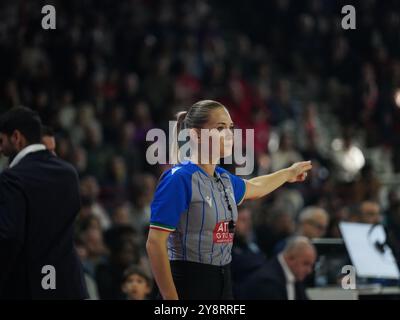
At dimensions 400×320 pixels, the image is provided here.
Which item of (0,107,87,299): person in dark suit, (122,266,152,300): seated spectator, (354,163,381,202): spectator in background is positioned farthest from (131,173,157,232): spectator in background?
(0,107,87,299): person in dark suit

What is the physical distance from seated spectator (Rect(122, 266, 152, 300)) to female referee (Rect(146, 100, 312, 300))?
231 centimetres

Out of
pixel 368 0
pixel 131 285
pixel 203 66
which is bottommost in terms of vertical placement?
pixel 131 285

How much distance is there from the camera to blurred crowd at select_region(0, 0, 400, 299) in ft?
29.5

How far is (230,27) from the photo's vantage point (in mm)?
15461

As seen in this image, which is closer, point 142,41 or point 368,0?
point 142,41

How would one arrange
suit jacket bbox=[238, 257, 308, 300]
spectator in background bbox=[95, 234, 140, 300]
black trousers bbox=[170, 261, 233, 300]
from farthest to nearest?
spectator in background bbox=[95, 234, 140, 300]
suit jacket bbox=[238, 257, 308, 300]
black trousers bbox=[170, 261, 233, 300]

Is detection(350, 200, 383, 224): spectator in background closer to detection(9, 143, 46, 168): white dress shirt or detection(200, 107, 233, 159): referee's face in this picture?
detection(9, 143, 46, 168): white dress shirt

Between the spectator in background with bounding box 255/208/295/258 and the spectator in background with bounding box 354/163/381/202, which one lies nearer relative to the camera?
the spectator in background with bounding box 255/208/295/258

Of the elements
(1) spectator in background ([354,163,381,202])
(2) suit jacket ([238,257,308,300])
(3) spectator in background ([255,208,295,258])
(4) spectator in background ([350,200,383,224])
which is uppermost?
(1) spectator in background ([354,163,381,202])

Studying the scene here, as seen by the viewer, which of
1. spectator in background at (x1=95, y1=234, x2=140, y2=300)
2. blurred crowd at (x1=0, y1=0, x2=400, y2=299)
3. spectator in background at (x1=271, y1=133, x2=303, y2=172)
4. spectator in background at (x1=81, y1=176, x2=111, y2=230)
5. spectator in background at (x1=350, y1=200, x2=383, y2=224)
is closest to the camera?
spectator in background at (x1=95, y1=234, x2=140, y2=300)

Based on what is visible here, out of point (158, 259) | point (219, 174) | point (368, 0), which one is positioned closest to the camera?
point (158, 259)

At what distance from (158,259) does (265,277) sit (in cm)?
264
